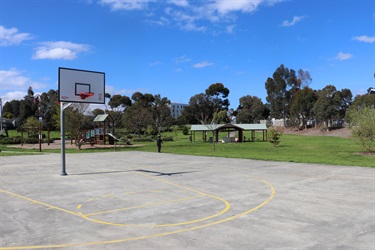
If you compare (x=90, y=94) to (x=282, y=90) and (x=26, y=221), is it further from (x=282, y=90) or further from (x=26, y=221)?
(x=282, y=90)

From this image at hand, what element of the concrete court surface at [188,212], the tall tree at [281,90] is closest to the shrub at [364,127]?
the concrete court surface at [188,212]

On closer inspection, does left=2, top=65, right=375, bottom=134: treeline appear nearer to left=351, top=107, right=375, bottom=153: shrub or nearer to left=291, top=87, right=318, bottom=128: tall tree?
left=291, top=87, right=318, bottom=128: tall tree

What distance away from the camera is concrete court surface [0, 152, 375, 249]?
5945 mm

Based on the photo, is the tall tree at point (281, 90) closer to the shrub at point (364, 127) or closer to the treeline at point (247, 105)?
the treeline at point (247, 105)

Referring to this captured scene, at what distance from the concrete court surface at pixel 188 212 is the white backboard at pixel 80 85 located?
395 cm

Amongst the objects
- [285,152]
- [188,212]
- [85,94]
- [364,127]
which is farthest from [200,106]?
[188,212]

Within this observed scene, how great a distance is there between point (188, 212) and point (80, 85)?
10.5 meters

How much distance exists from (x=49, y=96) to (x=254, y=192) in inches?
3877

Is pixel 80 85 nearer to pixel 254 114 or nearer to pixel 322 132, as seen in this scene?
pixel 322 132

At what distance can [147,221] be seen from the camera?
23.8ft

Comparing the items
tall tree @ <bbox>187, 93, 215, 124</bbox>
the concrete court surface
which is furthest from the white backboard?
tall tree @ <bbox>187, 93, 215, 124</bbox>

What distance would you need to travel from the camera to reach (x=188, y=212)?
8078 millimetres

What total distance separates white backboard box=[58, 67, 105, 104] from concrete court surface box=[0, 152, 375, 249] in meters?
3.95

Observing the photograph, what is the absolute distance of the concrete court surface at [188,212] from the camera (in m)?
5.95
